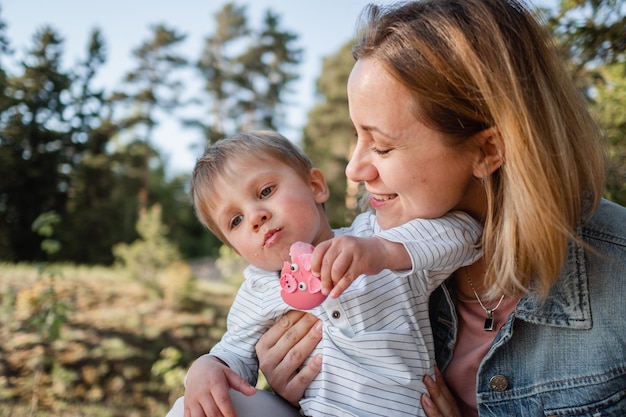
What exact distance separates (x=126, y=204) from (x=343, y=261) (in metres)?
17.5

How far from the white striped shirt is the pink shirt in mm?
138

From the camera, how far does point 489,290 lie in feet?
5.61

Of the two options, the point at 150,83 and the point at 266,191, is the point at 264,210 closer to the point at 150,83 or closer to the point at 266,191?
the point at 266,191

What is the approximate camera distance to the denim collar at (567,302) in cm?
153

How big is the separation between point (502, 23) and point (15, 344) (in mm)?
6363

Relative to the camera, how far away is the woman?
1.46 m

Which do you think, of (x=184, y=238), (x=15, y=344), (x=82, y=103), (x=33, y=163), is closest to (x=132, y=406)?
(x=15, y=344)

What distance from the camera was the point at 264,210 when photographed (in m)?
1.81

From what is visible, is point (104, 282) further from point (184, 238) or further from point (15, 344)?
point (184, 238)

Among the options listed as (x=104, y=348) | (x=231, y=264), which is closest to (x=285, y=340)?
(x=104, y=348)

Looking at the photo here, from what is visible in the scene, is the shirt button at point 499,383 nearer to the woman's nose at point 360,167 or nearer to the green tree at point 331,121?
the woman's nose at point 360,167

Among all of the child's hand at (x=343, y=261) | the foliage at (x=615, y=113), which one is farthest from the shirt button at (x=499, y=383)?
the foliage at (x=615, y=113)

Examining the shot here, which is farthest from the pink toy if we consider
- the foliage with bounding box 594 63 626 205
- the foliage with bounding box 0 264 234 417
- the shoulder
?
the foliage with bounding box 0 264 234 417

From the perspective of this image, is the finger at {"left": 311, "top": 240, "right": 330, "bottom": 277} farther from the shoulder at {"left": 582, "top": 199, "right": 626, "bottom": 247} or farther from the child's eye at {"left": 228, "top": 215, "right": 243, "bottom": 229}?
the shoulder at {"left": 582, "top": 199, "right": 626, "bottom": 247}
